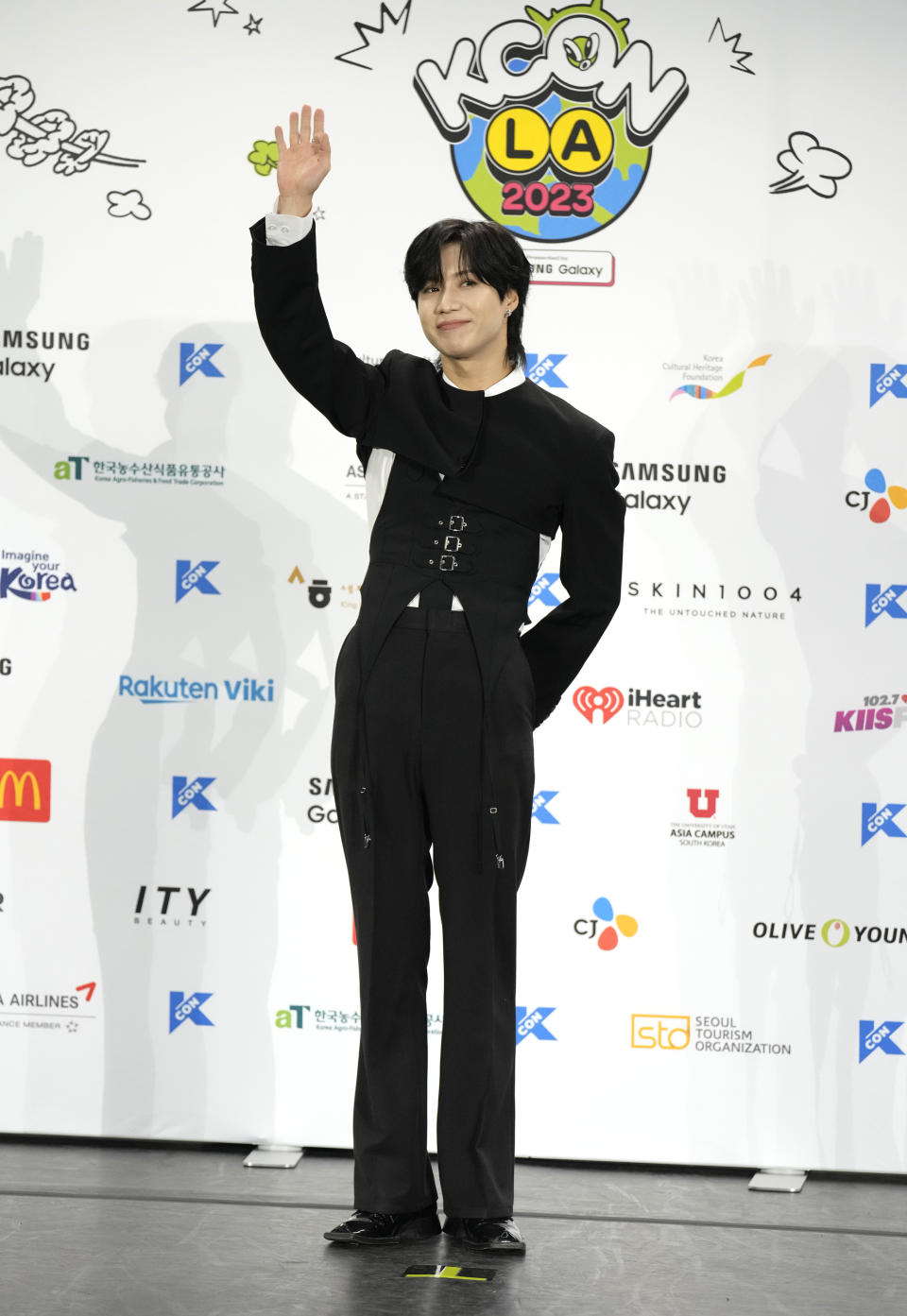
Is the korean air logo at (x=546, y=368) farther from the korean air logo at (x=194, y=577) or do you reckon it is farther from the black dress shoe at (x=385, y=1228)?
the black dress shoe at (x=385, y=1228)

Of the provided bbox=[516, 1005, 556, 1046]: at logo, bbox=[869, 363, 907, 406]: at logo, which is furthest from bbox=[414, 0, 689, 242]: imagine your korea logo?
bbox=[516, 1005, 556, 1046]: at logo

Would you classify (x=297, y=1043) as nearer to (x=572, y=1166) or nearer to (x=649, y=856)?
(x=572, y=1166)

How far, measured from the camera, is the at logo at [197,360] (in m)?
3.16

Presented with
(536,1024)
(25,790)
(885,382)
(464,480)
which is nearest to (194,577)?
(25,790)

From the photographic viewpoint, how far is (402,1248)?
234cm

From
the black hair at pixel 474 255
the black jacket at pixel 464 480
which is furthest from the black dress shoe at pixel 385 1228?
the black hair at pixel 474 255

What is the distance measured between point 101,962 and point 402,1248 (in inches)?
43.9

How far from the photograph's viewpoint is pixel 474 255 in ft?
7.65

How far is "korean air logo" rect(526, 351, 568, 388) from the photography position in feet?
10.3

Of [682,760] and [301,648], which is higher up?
[301,648]

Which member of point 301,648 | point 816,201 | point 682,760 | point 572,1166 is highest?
point 816,201

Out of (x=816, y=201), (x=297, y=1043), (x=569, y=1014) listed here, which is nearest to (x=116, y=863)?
(x=297, y=1043)

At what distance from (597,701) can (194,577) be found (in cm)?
90

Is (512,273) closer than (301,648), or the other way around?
(512,273)
